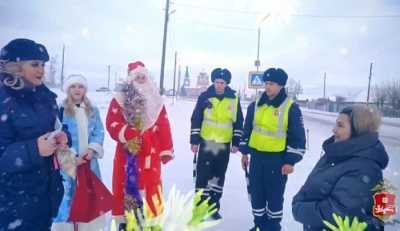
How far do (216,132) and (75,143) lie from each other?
1.79m

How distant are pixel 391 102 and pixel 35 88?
40164 millimetres

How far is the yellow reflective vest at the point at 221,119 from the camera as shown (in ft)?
13.7

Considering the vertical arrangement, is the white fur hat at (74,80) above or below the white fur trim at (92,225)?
above

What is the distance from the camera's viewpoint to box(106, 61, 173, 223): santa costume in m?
2.90

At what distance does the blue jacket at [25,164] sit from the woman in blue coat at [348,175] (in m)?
1.56

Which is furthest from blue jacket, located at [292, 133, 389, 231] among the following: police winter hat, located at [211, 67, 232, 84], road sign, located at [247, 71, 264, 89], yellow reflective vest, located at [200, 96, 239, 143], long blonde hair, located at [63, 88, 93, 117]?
road sign, located at [247, 71, 264, 89]

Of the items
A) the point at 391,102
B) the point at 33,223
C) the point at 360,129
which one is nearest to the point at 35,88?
the point at 33,223

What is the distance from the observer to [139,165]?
2934 mm

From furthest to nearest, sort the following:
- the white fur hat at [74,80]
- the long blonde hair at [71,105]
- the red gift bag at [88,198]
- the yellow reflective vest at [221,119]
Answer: the yellow reflective vest at [221,119]
the white fur hat at [74,80]
the long blonde hair at [71,105]
the red gift bag at [88,198]

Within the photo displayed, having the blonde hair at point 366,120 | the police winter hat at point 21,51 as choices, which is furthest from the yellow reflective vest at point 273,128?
the police winter hat at point 21,51

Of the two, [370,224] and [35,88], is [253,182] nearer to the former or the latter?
[370,224]

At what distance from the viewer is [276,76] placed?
3523mm

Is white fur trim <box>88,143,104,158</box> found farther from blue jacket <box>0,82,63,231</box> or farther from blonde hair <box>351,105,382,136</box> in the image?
blonde hair <box>351,105,382,136</box>

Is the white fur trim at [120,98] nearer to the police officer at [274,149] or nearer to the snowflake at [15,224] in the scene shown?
the snowflake at [15,224]
